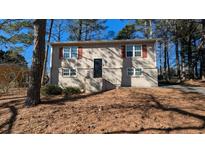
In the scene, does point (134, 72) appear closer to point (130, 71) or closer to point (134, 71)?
point (134, 71)

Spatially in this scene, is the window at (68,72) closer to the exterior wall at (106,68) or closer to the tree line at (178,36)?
the exterior wall at (106,68)

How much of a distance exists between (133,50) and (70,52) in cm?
521

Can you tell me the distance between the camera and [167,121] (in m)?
5.97

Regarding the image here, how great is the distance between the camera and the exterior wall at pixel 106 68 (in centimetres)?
1498

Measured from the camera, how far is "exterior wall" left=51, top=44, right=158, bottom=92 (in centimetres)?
1498

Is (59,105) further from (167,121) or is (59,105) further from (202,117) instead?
(202,117)

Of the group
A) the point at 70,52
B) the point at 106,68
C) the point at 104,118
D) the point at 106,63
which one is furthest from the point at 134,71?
the point at 104,118

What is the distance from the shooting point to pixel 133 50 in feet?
52.6

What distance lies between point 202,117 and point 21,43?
15636 mm

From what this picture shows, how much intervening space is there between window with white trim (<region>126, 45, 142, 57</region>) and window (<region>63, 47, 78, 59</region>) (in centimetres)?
430

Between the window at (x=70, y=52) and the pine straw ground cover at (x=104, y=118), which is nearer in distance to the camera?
the pine straw ground cover at (x=104, y=118)

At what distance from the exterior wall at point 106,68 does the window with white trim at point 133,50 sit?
329 mm

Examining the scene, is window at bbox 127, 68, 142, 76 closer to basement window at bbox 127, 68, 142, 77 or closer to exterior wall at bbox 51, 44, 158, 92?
basement window at bbox 127, 68, 142, 77

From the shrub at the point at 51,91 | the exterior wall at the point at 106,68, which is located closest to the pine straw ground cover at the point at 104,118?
the shrub at the point at 51,91
